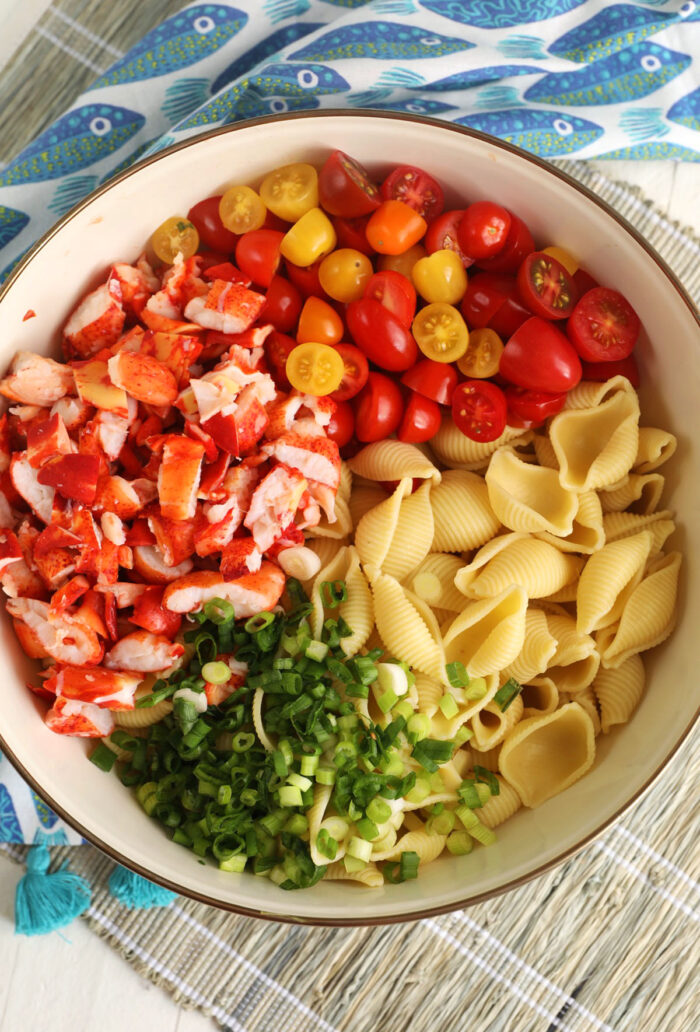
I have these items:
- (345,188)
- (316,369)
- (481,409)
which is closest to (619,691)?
(481,409)

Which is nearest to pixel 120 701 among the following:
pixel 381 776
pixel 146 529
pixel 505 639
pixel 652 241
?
pixel 146 529

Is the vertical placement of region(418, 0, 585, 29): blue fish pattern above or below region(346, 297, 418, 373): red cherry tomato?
above

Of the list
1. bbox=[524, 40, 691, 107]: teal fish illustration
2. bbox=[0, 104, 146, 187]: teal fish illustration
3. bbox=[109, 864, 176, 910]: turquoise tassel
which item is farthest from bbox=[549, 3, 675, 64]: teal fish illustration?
bbox=[109, 864, 176, 910]: turquoise tassel

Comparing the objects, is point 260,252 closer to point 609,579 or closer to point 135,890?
point 609,579

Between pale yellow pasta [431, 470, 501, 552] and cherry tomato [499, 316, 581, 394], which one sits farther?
pale yellow pasta [431, 470, 501, 552]

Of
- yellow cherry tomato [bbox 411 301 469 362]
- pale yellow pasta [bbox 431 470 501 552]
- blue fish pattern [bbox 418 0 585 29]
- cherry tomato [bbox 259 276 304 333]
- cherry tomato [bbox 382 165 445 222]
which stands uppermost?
blue fish pattern [bbox 418 0 585 29]

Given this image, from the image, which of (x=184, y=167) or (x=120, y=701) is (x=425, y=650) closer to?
(x=120, y=701)

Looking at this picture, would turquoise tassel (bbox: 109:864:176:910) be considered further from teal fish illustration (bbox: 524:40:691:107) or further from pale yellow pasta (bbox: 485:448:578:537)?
teal fish illustration (bbox: 524:40:691:107)
